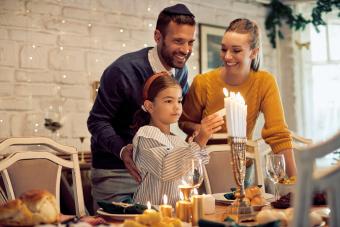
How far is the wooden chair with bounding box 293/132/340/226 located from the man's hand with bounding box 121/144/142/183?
3.70ft

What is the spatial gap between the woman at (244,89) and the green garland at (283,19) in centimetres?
Answer: 305

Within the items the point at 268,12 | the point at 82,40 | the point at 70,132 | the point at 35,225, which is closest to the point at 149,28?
the point at 82,40

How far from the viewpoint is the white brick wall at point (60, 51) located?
3764 millimetres

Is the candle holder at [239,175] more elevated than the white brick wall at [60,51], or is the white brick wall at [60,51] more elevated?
the white brick wall at [60,51]

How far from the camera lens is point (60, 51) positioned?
13.1 ft

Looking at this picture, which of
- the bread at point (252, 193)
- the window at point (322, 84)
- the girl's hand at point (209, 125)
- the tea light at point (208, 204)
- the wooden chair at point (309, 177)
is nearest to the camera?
the wooden chair at point (309, 177)

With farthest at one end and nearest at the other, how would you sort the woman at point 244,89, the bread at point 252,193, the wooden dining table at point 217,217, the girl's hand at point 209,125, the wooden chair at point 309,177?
the woman at point 244,89, the girl's hand at point 209,125, the bread at point 252,193, the wooden dining table at point 217,217, the wooden chair at point 309,177

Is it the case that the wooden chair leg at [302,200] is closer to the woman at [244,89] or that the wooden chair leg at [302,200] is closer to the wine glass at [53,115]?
the woman at [244,89]

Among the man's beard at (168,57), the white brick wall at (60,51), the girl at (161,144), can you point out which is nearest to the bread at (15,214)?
the girl at (161,144)

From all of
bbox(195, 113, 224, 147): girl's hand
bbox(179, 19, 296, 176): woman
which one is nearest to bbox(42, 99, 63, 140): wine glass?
bbox(179, 19, 296, 176): woman

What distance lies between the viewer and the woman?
2.48 m

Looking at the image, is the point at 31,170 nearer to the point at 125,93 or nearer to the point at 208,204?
the point at 125,93

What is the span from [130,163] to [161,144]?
0.62 ft

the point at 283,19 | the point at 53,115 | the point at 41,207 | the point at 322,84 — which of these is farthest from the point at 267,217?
the point at 283,19
